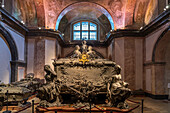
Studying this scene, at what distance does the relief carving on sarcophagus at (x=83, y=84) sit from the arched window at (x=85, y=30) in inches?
312

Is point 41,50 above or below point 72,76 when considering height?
above

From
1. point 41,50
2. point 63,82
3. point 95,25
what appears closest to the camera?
point 63,82

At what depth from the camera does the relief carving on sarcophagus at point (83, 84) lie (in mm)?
5629

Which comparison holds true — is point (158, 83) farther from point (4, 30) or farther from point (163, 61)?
point (4, 30)

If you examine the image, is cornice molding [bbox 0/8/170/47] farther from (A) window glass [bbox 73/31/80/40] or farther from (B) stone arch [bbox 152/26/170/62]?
(A) window glass [bbox 73/31/80/40]

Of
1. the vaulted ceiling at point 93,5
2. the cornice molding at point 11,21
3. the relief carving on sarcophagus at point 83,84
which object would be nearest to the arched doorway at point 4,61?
the cornice molding at point 11,21

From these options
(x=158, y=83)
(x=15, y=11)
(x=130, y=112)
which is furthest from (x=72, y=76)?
(x=15, y=11)

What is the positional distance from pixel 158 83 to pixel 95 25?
840 cm

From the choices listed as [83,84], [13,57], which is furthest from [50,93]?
[13,57]

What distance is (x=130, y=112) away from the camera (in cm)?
537

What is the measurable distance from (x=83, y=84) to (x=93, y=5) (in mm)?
7442

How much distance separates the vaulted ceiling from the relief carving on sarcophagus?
503 centimetres

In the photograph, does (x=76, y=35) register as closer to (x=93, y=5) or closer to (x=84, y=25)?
(x=84, y=25)

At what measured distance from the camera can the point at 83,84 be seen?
602 centimetres
